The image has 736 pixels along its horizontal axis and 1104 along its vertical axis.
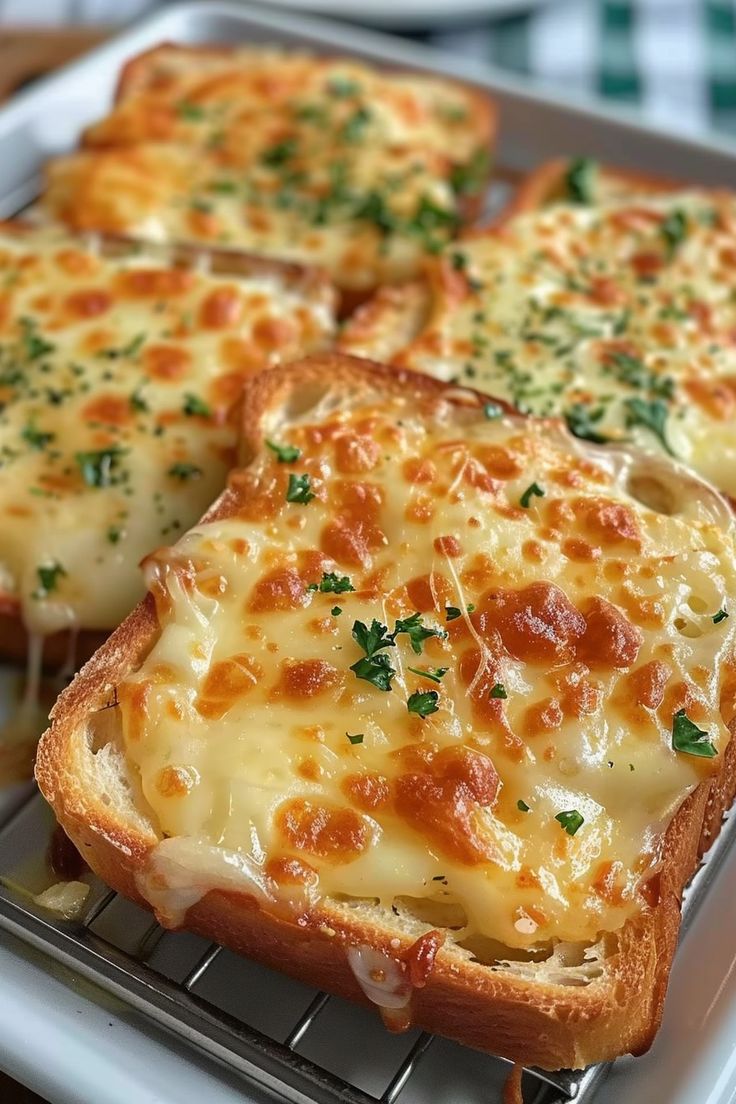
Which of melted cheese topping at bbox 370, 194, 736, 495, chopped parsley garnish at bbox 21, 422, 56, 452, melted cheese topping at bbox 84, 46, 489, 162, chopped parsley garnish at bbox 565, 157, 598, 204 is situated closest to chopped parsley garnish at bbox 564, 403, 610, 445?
melted cheese topping at bbox 370, 194, 736, 495

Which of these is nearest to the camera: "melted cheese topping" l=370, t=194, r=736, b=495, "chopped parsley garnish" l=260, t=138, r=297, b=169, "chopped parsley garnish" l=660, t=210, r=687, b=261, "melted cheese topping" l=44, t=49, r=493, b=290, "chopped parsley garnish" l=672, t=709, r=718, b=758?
"chopped parsley garnish" l=672, t=709, r=718, b=758

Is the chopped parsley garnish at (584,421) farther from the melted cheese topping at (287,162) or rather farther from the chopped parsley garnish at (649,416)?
the melted cheese topping at (287,162)

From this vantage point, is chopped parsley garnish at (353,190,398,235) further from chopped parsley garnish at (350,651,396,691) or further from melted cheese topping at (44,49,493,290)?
chopped parsley garnish at (350,651,396,691)

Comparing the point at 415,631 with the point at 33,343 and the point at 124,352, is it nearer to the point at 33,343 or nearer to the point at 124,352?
the point at 124,352

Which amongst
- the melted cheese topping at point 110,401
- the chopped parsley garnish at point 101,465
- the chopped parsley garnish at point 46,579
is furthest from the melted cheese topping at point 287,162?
the chopped parsley garnish at point 46,579

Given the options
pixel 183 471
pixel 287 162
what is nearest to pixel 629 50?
pixel 287 162
